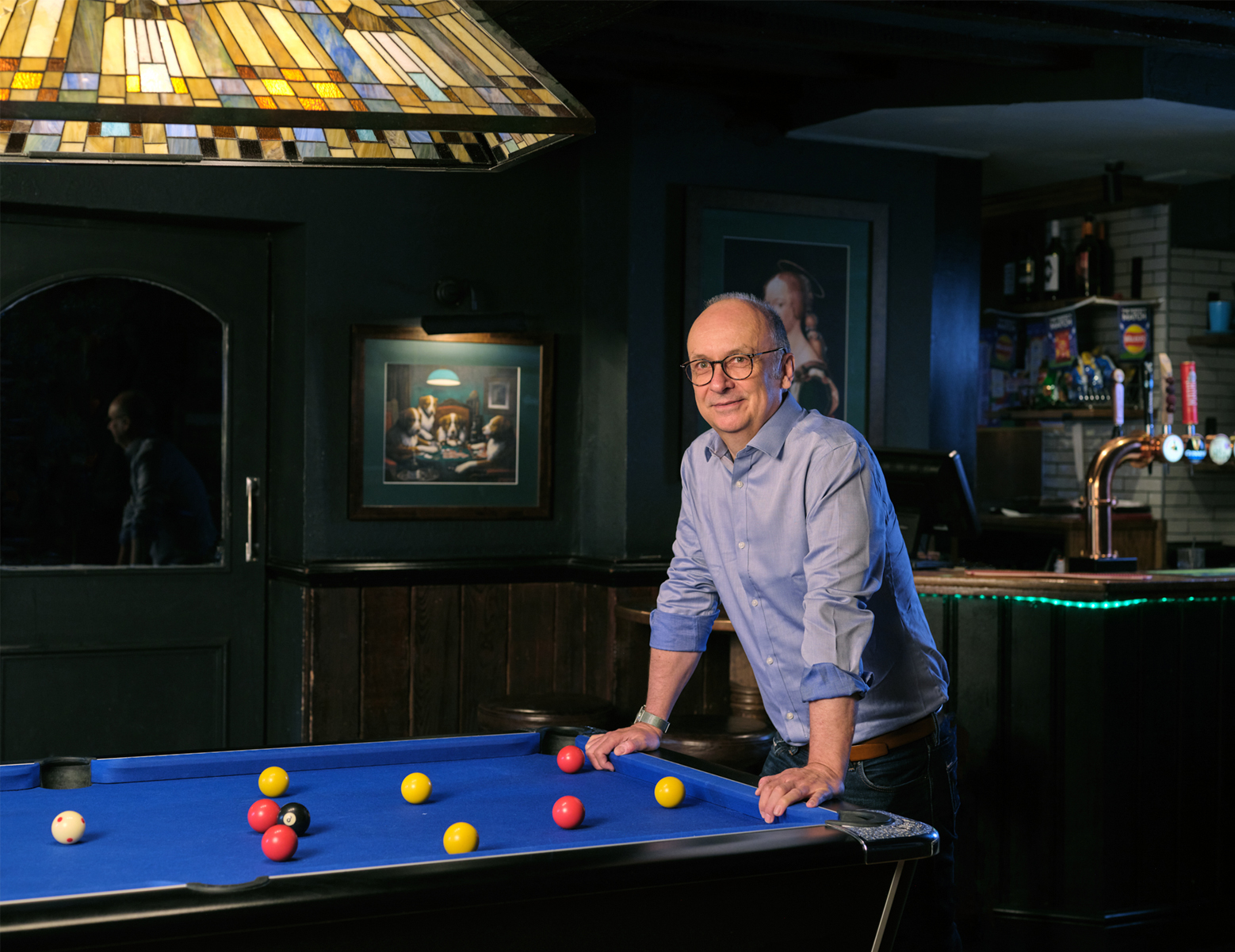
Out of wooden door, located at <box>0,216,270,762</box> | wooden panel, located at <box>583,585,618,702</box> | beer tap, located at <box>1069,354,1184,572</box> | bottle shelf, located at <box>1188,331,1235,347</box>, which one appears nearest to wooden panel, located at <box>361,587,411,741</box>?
wooden door, located at <box>0,216,270,762</box>

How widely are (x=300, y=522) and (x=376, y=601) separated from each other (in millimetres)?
405

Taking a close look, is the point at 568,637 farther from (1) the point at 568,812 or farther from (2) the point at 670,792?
(1) the point at 568,812

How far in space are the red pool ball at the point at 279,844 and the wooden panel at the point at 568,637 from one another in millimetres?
3351

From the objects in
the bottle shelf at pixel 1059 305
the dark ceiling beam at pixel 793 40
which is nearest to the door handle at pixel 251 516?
the dark ceiling beam at pixel 793 40

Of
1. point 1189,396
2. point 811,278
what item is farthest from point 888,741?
point 811,278

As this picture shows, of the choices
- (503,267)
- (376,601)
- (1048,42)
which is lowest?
(376,601)

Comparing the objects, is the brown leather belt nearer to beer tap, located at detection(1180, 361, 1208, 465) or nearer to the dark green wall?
beer tap, located at detection(1180, 361, 1208, 465)

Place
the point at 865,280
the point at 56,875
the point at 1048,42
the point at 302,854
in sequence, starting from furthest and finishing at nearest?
the point at 865,280 → the point at 1048,42 → the point at 302,854 → the point at 56,875

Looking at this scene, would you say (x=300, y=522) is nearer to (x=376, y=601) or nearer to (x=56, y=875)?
(x=376, y=601)

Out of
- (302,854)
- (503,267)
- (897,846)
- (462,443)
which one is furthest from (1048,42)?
(302,854)

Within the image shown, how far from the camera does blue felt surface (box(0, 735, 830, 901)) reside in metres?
1.81

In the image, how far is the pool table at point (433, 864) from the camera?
1.63m

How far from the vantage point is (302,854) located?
6.23ft

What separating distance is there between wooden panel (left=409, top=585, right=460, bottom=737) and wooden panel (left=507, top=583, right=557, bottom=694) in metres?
0.23
